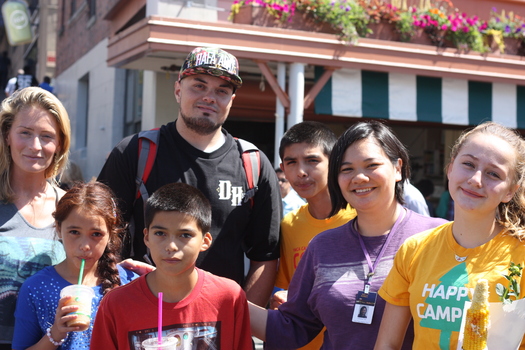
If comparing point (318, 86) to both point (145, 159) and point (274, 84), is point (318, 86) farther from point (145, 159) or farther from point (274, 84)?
point (145, 159)

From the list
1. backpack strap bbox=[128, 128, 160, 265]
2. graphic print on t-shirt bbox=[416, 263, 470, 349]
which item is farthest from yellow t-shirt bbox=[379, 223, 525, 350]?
backpack strap bbox=[128, 128, 160, 265]

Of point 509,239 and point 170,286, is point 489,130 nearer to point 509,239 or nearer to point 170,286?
point 509,239

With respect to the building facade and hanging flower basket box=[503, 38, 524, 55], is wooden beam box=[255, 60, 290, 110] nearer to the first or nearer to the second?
the building facade

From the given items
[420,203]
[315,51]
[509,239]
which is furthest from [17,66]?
[509,239]

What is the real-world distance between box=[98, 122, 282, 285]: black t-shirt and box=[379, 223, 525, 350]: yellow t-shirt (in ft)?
3.53

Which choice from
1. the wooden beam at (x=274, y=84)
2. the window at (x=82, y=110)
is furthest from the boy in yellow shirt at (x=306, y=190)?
the window at (x=82, y=110)

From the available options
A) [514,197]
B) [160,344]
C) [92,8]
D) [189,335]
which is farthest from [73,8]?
[514,197]

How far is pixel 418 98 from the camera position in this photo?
8945 mm

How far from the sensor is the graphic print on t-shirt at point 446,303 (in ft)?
6.90

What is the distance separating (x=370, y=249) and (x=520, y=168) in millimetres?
728

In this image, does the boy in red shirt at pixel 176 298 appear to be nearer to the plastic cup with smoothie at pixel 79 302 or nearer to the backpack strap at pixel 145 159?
the plastic cup with smoothie at pixel 79 302

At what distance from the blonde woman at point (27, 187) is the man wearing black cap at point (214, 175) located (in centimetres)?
33

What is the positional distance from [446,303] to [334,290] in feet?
1.77

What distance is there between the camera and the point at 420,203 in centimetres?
416
